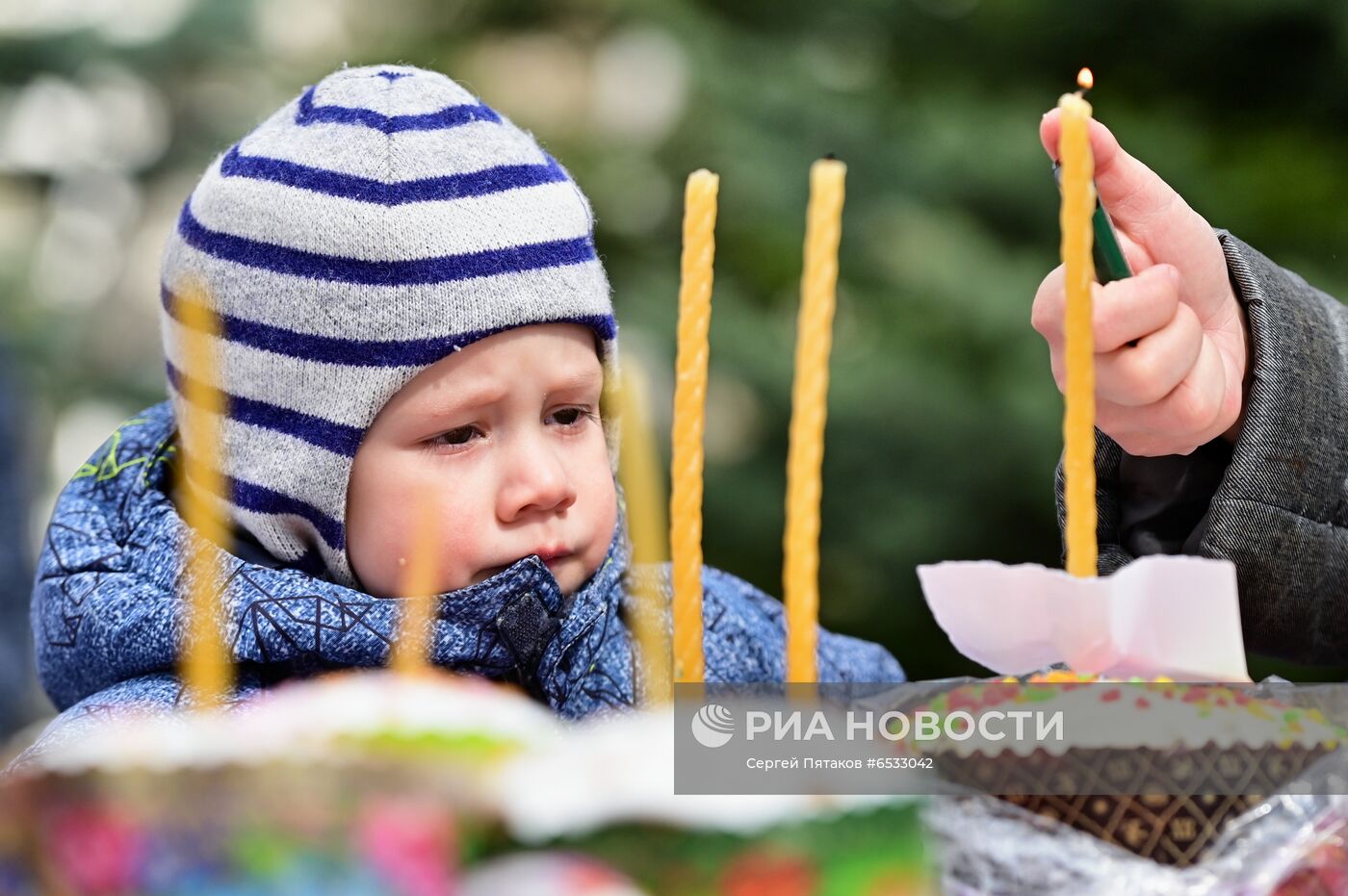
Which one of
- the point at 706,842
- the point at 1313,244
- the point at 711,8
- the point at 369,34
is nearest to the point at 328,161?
the point at 706,842

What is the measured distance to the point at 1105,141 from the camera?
2.88 feet

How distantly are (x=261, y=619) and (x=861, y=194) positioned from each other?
2.53 meters

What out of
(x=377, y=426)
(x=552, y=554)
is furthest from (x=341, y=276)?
(x=552, y=554)

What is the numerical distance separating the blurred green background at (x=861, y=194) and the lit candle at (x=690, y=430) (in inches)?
90.4

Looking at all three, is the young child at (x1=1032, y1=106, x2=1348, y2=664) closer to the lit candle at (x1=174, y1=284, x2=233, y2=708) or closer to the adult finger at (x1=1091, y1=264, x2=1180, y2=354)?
the adult finger at (x1=1091, y1=264, x2=1180, y2=354)

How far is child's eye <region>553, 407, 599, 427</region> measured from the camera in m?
1.15

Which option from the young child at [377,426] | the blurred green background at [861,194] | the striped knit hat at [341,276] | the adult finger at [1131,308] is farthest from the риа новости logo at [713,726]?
the blurred green background at [861,194]

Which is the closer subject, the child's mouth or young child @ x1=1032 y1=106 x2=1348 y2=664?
young child @ x1=1032 y1=106 x2=1348 y2=664

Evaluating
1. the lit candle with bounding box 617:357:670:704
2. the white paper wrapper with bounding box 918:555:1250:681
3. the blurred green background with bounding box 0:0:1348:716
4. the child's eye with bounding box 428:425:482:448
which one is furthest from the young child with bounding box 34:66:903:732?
the blurred green background with bounding box 0:0:1348:716

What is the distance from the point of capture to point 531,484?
3.44 feet

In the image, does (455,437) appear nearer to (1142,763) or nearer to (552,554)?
(552,554)

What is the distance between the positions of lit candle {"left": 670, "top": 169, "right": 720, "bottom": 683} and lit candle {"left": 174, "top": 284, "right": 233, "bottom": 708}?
18cm

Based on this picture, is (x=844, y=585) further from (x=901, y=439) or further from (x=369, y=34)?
(x=369, y=34)

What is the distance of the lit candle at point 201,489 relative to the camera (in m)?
0.58
